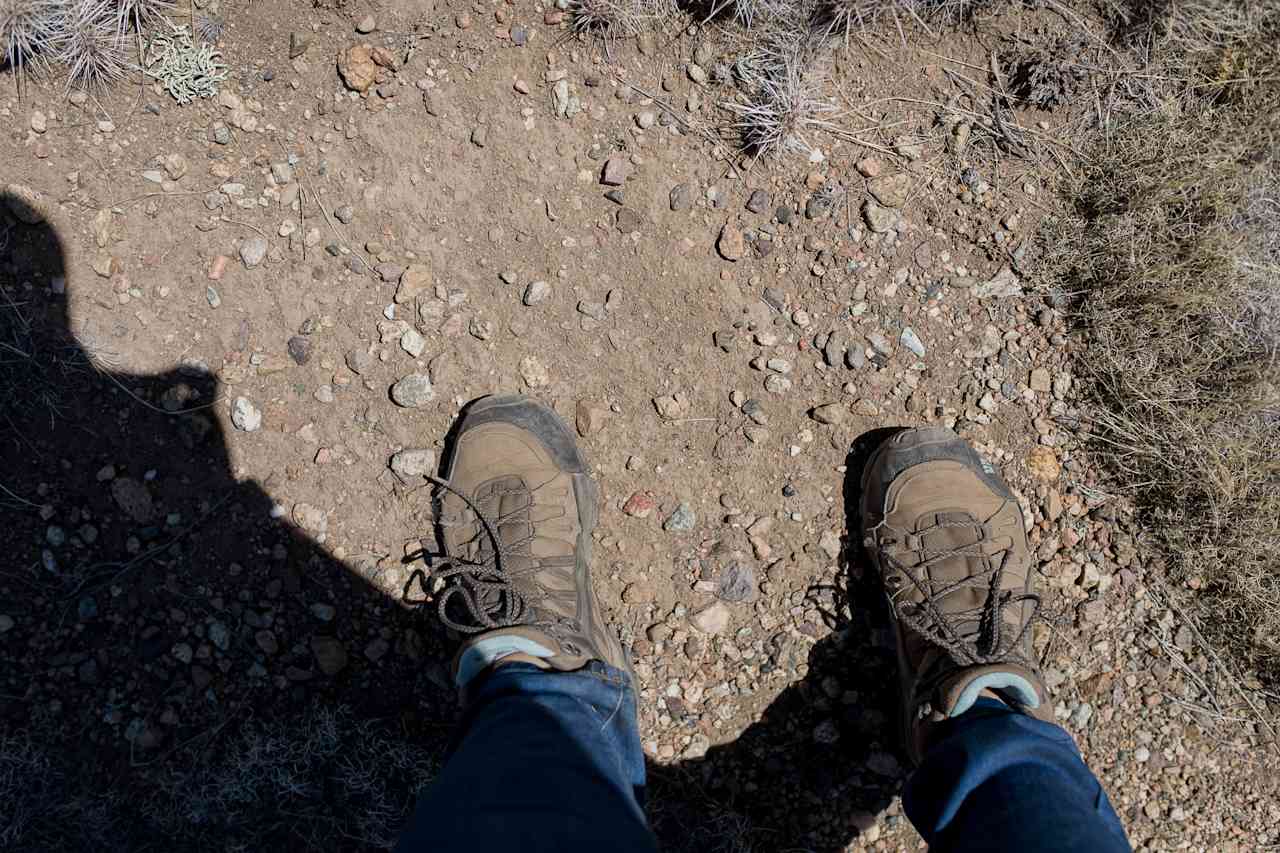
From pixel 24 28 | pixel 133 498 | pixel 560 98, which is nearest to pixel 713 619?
pixel 560 98

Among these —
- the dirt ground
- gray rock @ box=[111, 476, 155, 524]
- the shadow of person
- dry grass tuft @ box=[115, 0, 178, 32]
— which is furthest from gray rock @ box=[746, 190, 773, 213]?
gray rock @ box=[111, 476, 155, 524]

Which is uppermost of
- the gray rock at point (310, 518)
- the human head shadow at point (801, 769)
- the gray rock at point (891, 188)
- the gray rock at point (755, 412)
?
the gray rock at point (891, 188)

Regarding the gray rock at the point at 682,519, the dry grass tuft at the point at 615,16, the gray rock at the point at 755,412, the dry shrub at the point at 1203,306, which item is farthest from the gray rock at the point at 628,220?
the dry shrub at the point at 1203,306

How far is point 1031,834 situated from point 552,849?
3.58ft

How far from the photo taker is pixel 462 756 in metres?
1.87

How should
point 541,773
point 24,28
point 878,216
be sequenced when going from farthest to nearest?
Result: point 878,216 → point 24,28 → point 541,773

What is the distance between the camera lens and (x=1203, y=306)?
236 centimetres

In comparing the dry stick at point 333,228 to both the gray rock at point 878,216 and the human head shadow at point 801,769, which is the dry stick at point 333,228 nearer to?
the gray rock at point 878,216

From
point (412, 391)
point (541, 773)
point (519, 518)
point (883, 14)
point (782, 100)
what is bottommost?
point (519, 518)

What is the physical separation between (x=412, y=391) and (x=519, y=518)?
54 centimetres

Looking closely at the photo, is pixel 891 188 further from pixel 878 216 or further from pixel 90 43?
pixel 90 43

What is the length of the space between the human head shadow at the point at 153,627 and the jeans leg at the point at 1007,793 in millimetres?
1465

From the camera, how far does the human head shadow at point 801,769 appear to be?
244 cm

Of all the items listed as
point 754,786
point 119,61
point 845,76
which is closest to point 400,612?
point 754,786
